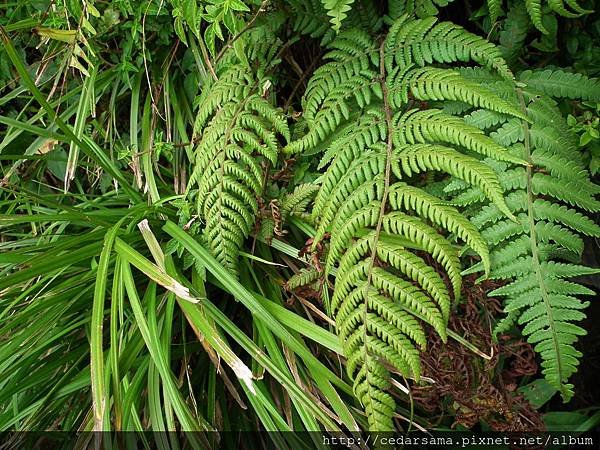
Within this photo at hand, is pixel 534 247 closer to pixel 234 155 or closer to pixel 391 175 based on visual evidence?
pixel 391 175

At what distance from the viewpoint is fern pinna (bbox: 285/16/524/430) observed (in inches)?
41.3

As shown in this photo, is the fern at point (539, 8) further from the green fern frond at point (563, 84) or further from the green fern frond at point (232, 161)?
the green fern frond at point (232, 161)

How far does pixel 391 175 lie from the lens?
3.97ft

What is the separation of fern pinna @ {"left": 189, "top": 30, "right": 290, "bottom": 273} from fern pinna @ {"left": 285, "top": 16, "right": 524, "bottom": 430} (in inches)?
4.0

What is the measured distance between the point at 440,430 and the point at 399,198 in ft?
2.22

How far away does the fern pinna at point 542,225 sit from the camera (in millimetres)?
1029

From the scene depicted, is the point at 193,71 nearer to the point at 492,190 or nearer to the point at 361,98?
the point at 361,98

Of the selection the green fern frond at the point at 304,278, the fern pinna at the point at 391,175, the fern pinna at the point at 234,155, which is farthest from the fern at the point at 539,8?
the green fern frond at the point at 304,278

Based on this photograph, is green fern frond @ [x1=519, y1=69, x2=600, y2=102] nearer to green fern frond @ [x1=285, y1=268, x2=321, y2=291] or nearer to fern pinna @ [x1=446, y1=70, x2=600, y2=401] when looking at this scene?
fern pinna @ [x1=446, y1=70, x2=600, y2=401]

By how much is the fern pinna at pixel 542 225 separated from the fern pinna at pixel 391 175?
62 millimetres

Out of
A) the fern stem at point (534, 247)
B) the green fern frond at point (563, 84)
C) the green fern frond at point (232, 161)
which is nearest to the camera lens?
the fern stem at point (534, 247)

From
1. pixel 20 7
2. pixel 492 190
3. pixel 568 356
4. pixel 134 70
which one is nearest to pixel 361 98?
pixel 492 190

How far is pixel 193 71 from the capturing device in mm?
1731

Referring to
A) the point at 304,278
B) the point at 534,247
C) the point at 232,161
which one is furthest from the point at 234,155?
the point at 534,247
